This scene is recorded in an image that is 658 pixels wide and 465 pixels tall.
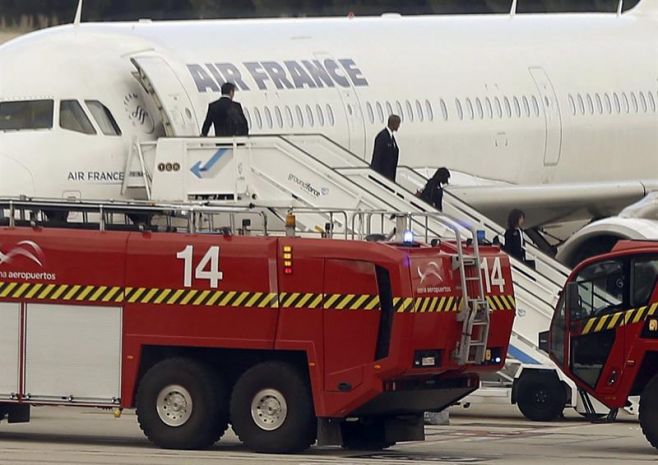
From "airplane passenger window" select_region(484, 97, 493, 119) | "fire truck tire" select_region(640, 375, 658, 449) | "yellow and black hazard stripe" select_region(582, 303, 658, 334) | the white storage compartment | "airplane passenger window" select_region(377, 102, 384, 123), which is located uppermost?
"airplane passenger window" select_region(484, 97, 493, 119)

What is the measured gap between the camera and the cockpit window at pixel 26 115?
27.1 meters

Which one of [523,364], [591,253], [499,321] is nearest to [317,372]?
[499,321]

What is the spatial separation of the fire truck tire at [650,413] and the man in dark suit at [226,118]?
301 inches

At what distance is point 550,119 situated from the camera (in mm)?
35594

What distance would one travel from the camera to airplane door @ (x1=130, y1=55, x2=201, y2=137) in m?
27.6

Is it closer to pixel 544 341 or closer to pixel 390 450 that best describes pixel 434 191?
pixel 544 341

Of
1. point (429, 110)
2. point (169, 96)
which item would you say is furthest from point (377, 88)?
point (169, 96)

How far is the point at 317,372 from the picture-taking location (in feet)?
67.7

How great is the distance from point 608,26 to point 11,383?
20.0 m

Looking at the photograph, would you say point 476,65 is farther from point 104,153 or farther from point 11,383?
point 11,383

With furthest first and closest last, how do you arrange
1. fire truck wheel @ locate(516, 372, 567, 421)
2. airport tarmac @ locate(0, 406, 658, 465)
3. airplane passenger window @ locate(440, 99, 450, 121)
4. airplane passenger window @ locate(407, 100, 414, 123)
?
airplane passenger window @ locate(440, 99, 450, 121) < airplane passenger window @ locate(407, 100, 414, 123) < fire truck wheel @ locate(516, 372, 567, 421) < airport tarmac @ locate(0, 406, 658, 465)

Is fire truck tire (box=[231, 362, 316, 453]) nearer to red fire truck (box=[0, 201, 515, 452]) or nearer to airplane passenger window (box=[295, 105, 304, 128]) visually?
red fire truck (box=[0, 201, 515, 452])

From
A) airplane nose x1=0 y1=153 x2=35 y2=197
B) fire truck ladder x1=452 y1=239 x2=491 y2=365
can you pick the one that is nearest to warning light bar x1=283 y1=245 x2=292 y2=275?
fire truck ladder x1=452 y1=239 x2=491 y2=365

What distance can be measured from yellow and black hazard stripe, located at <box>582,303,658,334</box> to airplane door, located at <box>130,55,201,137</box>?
709 cm
